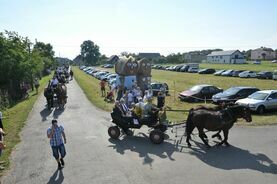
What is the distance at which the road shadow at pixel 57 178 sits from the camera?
920 centimetres

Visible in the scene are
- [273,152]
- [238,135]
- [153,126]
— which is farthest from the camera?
[238,135]

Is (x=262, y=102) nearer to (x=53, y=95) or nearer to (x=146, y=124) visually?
(x=146, y=124)

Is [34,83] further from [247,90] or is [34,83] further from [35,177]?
[35,177]

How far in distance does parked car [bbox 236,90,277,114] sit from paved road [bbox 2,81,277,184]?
4.42 meters

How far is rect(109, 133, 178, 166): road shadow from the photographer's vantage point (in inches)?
→ 447

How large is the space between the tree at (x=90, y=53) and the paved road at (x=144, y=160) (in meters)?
134

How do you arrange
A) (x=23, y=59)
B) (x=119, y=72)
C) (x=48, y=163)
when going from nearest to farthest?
1. (x=48, y=163)
2. (x=119, y=72)
3. (x=23, y=59)

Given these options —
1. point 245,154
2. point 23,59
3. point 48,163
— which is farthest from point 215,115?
point 23,59

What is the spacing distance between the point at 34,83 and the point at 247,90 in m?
24.6

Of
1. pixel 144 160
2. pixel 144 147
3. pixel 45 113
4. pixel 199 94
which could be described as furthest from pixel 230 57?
pixel 144 160

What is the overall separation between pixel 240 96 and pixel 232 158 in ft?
43.4

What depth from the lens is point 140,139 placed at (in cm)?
1365

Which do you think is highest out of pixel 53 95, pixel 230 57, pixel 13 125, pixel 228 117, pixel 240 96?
pixel 230 57

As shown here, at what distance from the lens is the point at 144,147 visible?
1242cm
